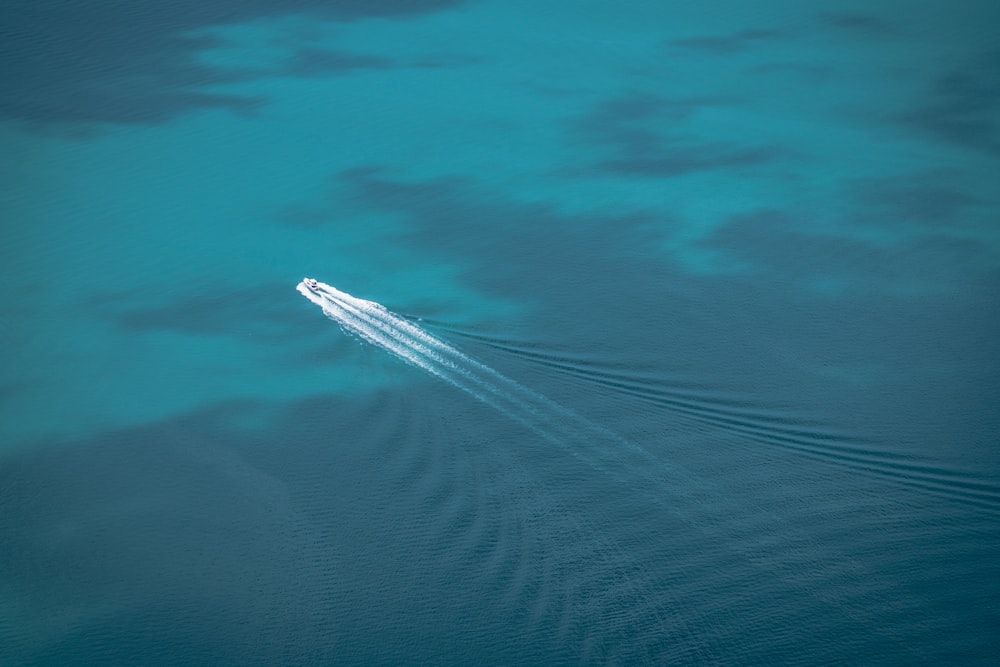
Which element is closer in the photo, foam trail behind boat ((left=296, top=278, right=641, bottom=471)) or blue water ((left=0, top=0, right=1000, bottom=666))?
blue water ((left=0, top=0, right=1000, bottom=666))

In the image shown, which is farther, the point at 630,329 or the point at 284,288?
the point at 284,288

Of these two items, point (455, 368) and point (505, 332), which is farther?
point (505, 332)

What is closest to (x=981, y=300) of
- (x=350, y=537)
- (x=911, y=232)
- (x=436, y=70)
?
(x=911, y=232)

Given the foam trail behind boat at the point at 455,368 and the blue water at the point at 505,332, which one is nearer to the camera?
the blue water at the point at 505,332

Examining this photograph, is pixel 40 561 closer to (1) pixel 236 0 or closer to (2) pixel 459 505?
(2) pixel 459 505
